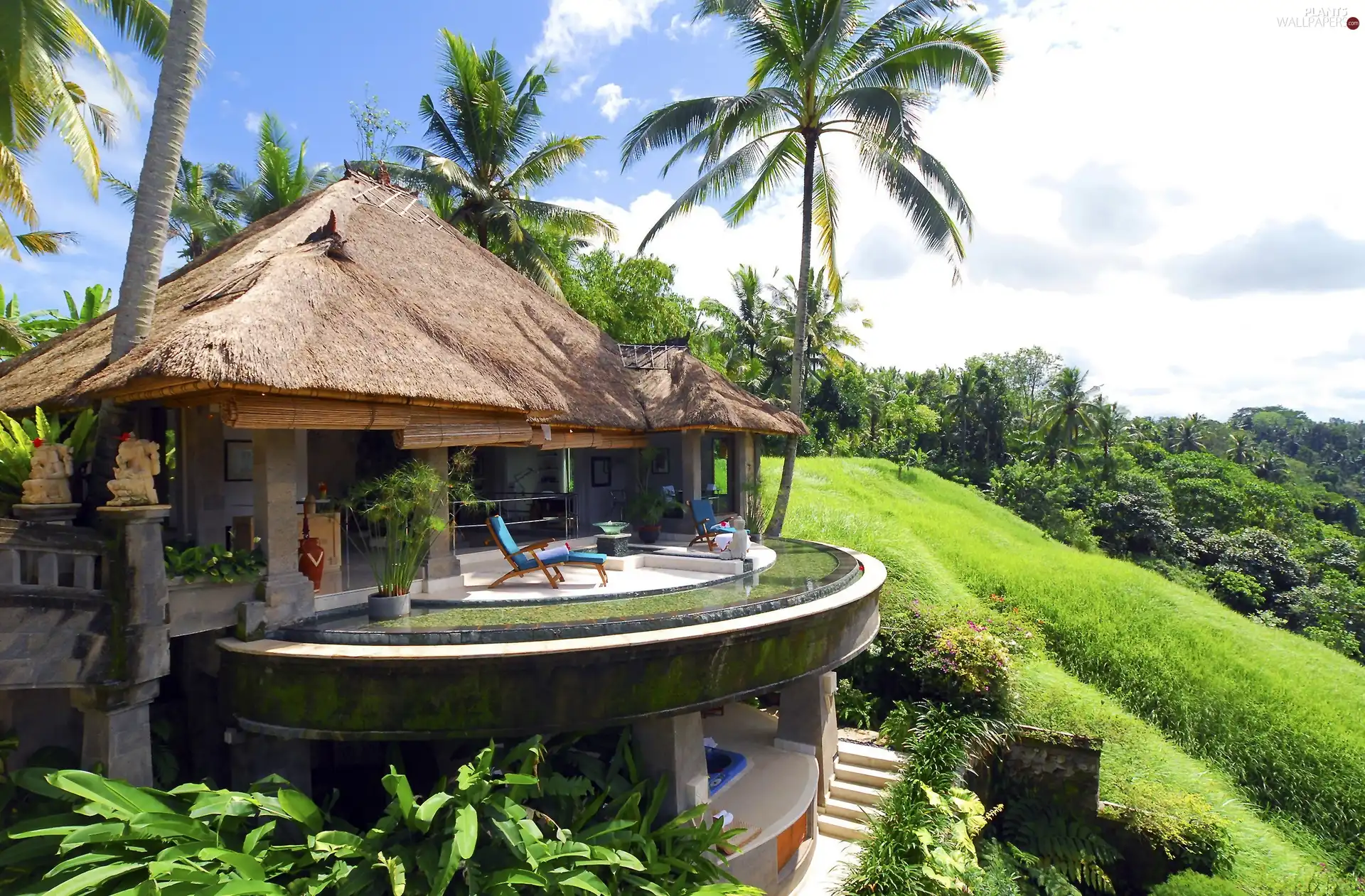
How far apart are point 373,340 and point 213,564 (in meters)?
2.64

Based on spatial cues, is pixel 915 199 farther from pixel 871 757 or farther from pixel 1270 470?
pixel 1270 470

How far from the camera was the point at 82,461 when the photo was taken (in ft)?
23.7

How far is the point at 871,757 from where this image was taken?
11.2 meters

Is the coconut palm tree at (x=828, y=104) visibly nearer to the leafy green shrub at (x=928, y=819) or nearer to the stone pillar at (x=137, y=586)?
the leafy green shrub at (x=928, y=819)

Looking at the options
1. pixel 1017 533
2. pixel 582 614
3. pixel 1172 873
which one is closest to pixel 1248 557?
pixel 1017 533

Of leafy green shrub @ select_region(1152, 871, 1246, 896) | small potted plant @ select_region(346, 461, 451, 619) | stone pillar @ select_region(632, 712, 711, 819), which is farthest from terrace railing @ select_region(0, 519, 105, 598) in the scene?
leafy green shrub @ select_region(1152, 871, 1246, 896)

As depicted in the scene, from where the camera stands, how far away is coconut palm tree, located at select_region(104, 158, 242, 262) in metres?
19.2

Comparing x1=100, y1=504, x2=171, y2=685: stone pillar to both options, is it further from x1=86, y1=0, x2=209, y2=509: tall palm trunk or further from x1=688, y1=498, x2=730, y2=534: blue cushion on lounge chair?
x1=688, y1=498, x2=730, y2=534: blue cushion on lounge chair

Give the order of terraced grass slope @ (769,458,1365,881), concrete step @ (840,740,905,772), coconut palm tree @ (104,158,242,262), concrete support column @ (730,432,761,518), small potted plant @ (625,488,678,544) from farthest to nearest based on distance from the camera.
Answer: coconut palm tree @ (104,158,242,262) → concrete support column @ (730,432,761,518) → small potted plant @ (625,488,678,544) → terraced grass slope @ (769,458,1365,881) → concrete step @ (840,740,905,772)

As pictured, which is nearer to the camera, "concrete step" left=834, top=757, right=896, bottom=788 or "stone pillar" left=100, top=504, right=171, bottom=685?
"stone pillar" left=100, top=504, right=171, bottom=685

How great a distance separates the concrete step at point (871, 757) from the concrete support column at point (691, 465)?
518cm

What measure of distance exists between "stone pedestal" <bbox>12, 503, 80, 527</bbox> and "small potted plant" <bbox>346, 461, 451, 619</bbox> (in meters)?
2.23

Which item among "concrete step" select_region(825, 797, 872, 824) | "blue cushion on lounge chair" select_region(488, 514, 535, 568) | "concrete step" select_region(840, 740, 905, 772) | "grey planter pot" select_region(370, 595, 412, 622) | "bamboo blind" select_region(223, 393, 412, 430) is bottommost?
"concrete step" select_region(825, 797, 872, 824)

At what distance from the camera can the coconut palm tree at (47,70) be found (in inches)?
356
